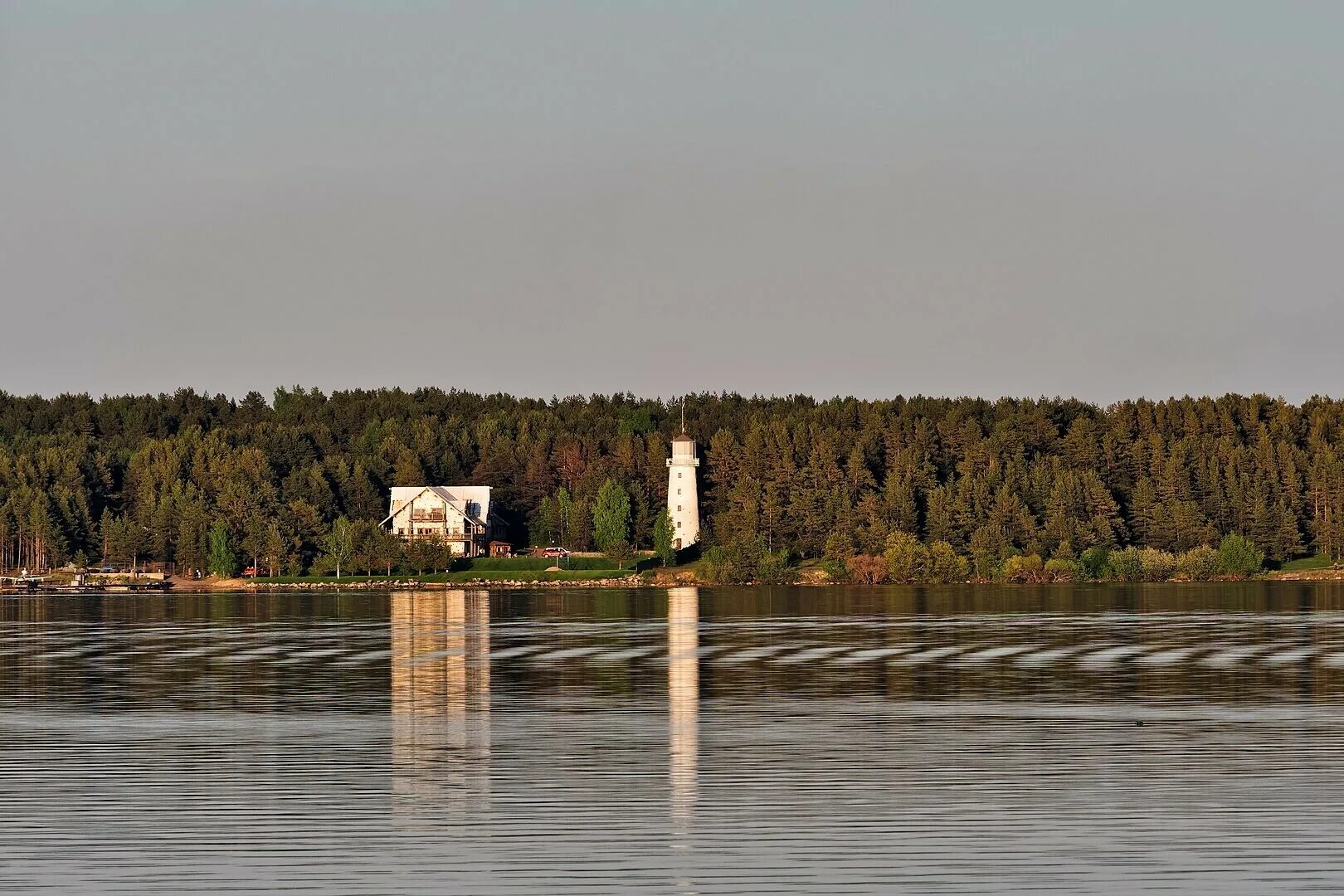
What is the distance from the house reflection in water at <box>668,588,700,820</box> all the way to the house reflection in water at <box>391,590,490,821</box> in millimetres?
2532

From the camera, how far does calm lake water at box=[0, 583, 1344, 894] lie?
19281 millimetres

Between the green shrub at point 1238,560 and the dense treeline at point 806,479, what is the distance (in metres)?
5.39

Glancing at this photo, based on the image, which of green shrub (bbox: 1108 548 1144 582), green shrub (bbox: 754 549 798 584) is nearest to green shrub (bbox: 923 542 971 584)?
green shrub (bbox: 754 549 798 584)

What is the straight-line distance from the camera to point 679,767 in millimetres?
26938

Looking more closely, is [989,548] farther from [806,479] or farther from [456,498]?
[456,498]

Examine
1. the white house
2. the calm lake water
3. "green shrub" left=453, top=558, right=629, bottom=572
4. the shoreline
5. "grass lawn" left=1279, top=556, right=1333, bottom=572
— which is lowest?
the calm lake water

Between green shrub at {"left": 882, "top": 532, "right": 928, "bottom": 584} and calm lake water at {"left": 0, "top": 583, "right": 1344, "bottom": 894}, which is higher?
green shrub at {"left": 882, "top": 532, "right": 928, "bottom": 584}

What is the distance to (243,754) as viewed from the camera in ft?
93.8

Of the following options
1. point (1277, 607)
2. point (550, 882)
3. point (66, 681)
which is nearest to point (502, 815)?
point (550, 882)

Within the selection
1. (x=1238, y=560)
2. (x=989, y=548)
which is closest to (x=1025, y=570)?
(x=989, y=548)

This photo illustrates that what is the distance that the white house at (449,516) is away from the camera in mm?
175500

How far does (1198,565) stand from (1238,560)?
3.61 metres

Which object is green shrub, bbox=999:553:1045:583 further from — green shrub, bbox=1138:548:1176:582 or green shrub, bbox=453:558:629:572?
green shrub, bbox=453:558:629:572

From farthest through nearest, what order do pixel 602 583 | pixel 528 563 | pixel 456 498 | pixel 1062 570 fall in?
pixel 456 498 < pixel 528 563 < pixel 1062 570 < pixel 602 583
